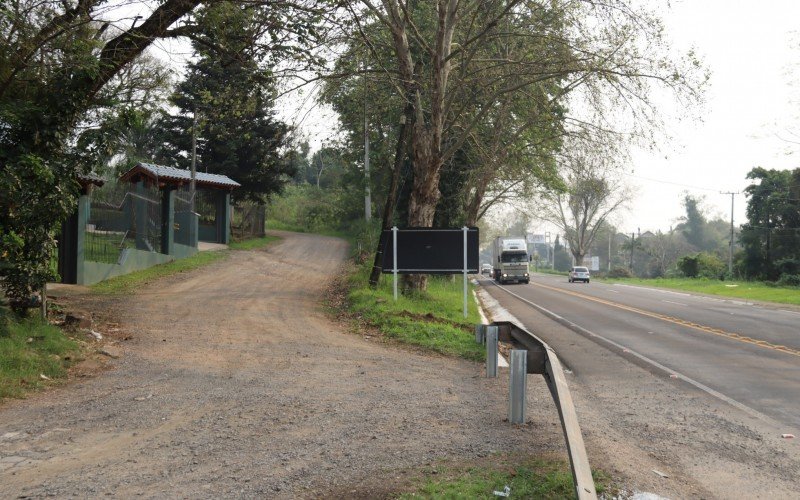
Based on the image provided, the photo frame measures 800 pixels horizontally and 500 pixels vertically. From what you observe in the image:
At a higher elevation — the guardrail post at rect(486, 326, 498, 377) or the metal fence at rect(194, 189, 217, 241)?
the metal fence at rect(194, 189, 217, 241)

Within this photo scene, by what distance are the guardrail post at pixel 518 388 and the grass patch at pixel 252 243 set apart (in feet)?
107

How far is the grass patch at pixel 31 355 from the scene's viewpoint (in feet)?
27.2

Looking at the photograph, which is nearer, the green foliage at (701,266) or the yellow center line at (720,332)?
the yellow center line at (720,332)

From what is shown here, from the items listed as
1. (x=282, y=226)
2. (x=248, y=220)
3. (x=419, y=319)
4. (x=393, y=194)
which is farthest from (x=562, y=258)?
(x=419, y=319)

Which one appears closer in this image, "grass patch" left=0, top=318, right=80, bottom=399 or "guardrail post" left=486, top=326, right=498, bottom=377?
"grass patch" left=0, top=318, right=80, bottom=399

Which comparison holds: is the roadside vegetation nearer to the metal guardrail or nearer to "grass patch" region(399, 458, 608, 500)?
the metal guardrail

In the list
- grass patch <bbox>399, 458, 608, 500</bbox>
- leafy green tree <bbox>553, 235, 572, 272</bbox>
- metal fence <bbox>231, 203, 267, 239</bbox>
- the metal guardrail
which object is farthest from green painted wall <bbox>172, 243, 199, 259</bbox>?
leafy green tree <bbox>553, 235, 572, 272</bbox>

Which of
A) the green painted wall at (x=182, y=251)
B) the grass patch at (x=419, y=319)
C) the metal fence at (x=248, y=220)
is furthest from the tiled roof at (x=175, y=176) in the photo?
the grass patch at (x=419, y=319)

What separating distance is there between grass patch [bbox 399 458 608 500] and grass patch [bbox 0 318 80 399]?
17.5 ft

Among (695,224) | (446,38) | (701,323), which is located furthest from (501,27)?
(695,224)

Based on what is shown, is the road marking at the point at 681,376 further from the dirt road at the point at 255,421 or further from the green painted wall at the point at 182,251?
the green painted wall at the point at 182,251

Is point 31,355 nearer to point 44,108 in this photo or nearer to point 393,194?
point 44,108

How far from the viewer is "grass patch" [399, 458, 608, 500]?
4754 mm

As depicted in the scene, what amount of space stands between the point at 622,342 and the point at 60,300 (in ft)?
39.6
